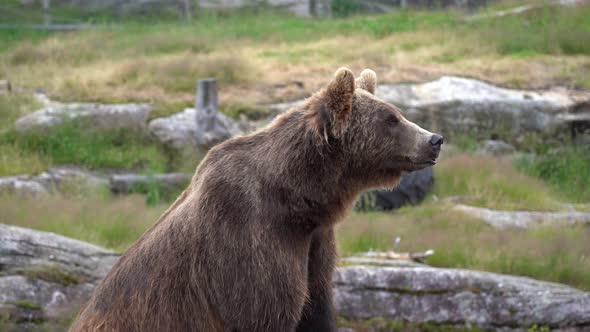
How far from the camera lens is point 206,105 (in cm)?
1261

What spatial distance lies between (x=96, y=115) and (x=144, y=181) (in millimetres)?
2321

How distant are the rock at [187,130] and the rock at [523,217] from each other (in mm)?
4254

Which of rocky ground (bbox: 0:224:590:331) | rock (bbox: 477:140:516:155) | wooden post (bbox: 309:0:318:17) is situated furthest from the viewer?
wooden post (bbox: 309:0:318:17)

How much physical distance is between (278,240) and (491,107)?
10.1 meters

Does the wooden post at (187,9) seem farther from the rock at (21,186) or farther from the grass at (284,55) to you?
the rock at (21,186)

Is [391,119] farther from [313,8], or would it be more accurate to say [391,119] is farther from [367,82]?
[313,8]

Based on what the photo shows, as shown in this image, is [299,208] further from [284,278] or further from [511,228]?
[511,228]

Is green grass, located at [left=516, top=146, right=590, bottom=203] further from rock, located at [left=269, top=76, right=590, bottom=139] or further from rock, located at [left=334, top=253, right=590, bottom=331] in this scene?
rock, located at [left=334, top=253, right=590, bottom=331]

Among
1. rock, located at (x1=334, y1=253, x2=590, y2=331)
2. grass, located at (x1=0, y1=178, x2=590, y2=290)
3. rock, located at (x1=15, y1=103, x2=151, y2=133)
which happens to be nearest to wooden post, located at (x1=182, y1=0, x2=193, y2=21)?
rock, located at (x1=15, y1=103, x2=151, y2=133)

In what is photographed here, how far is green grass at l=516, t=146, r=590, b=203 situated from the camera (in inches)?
453

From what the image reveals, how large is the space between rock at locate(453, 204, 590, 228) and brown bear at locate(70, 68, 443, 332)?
5563 mm

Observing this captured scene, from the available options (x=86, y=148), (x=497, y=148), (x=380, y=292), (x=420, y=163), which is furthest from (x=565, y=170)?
(x=420, y=163)

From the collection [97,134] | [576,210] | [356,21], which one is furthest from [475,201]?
[356,21]

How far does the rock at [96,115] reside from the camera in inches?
506
